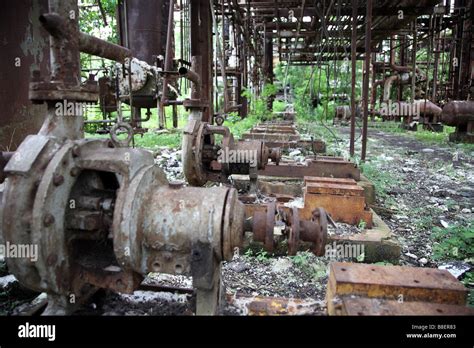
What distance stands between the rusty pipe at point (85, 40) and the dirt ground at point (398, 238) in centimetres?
114

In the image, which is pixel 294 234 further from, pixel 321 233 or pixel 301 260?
pixel 301 260

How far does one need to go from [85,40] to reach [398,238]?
3035mm

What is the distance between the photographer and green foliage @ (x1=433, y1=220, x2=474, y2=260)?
10.0 feet

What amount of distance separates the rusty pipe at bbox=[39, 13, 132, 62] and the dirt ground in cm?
114

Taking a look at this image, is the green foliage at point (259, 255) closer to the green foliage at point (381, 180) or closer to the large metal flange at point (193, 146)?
the large metal flange at point (193, 146)

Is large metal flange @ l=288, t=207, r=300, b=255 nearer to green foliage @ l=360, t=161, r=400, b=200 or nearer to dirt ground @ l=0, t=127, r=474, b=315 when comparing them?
dirt ground @ l=0, t=127, r=474, b=315

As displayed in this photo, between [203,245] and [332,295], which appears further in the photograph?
[332,295]

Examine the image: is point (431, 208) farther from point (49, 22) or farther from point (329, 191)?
point (49, 22)

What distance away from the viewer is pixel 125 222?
51.8 inches

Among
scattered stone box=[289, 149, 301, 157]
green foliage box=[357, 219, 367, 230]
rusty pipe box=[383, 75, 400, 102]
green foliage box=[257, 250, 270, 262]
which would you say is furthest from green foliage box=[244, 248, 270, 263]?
rusty pipe box=[383, 75, 400, 102]

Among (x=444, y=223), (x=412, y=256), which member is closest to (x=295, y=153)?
(x=444, y=223)

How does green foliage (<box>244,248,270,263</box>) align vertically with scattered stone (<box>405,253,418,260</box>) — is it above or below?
above

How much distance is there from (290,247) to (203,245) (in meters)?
0.36
